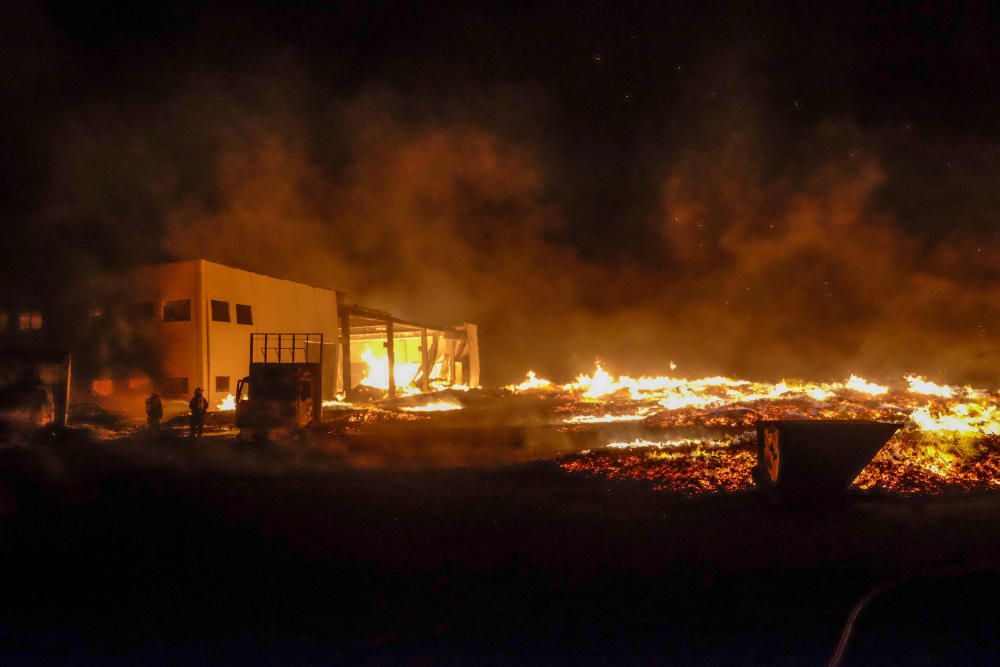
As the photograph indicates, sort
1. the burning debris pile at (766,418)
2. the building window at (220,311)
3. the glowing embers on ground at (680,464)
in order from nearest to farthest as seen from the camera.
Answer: the glowing embers on ground at (680,464) → the burning debris pile at (766,418) → the building window at (220,311)

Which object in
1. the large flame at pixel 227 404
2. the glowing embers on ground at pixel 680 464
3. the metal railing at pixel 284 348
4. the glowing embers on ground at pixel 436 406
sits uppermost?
the metal railing at pixel 284 348

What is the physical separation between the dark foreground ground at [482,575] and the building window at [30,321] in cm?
1393

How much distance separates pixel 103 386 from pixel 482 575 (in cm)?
1916

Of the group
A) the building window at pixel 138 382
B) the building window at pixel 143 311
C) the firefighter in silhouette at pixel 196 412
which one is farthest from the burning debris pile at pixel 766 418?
the building window at pixel 143 311

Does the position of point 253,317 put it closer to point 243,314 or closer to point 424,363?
point 243,314

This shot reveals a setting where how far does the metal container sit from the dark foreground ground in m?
0.30

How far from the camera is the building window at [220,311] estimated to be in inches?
816

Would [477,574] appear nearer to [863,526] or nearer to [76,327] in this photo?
[863,526]

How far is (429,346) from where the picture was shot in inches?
1403

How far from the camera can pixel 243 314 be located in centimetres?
2230

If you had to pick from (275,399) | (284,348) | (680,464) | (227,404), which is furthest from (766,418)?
(227,404)

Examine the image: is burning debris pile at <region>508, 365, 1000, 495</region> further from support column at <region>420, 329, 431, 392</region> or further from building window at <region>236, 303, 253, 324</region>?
building window at <region>236, 303, 253, 324</region>

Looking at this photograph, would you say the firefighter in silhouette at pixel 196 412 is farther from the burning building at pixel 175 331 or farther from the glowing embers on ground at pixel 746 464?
the glowing embers on ground at pixel 746 464

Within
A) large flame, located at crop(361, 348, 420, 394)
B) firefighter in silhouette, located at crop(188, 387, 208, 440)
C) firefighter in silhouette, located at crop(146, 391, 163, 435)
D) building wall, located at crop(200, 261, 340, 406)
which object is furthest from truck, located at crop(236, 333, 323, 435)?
large flame, located at crop(361, 348, 420, 394)
